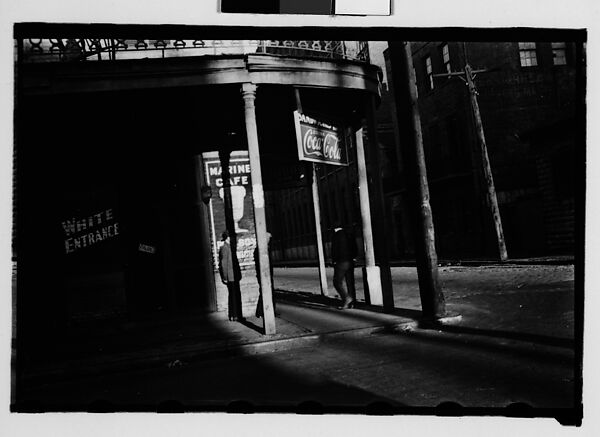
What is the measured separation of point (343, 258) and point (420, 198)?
211cm

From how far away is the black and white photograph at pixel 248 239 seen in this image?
411 cm

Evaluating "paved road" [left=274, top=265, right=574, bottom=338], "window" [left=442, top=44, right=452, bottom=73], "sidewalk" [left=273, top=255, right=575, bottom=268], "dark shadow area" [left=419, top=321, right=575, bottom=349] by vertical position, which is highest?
"window" [left=442, top=44, right=452, bottom=73]

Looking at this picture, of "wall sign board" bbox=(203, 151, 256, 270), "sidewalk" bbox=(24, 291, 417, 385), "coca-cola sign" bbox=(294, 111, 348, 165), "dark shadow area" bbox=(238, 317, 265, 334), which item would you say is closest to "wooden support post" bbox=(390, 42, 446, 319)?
"sidewalk" bbox=(24, 291, 417, 385)

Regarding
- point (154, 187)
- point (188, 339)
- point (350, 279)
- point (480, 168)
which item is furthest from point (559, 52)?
point (480, 168)

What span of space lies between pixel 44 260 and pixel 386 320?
6004 mm

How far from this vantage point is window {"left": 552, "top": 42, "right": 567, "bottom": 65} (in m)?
4.16

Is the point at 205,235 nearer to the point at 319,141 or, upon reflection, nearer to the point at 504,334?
the point at 319,141

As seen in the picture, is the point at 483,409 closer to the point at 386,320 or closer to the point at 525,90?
the point at 386,320

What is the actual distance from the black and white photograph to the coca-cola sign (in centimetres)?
3

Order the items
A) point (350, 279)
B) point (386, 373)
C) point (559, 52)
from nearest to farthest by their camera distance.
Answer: point (559, 52) → point (386, 373) → point (350, 279)

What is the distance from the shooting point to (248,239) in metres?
9.20

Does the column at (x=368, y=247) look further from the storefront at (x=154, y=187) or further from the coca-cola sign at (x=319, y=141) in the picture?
the coca-cola sign at (x=319, y=141)

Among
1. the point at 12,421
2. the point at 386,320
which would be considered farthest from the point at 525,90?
the point at 12,421

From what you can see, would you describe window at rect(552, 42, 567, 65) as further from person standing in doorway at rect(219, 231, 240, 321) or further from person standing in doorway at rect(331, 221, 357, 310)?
person standing in doorway at rect(219, 231, 240, 321)
